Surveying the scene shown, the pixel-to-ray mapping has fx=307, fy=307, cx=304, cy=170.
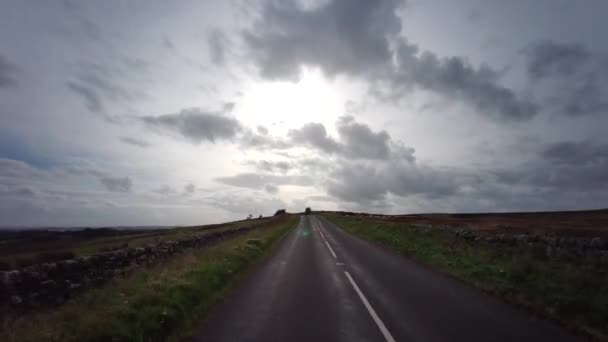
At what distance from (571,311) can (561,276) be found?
2825 millimetres

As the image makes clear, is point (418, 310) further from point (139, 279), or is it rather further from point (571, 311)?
point (139, 279)

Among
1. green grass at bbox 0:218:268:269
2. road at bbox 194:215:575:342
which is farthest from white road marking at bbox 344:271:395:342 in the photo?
green grass at bbox 0:218:268:269

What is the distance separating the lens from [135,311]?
7.14 meters

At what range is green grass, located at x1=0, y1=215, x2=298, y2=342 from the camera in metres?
6.09

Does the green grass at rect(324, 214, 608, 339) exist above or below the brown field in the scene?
below

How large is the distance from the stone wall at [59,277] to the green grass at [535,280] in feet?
43.6

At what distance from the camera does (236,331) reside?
6.48m

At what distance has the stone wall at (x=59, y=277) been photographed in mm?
7812

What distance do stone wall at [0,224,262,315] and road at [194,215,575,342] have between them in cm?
499

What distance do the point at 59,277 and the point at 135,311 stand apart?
4247 millimetres

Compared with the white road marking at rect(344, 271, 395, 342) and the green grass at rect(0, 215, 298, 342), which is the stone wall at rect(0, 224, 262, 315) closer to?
the green grass at rect(0, 215, 298, 342)

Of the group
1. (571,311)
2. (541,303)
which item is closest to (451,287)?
(541,303)

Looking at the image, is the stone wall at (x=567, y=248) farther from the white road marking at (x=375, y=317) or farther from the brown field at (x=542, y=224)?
the white road marking at (x=375, y=317)

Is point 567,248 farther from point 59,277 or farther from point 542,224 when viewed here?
point 542,224
